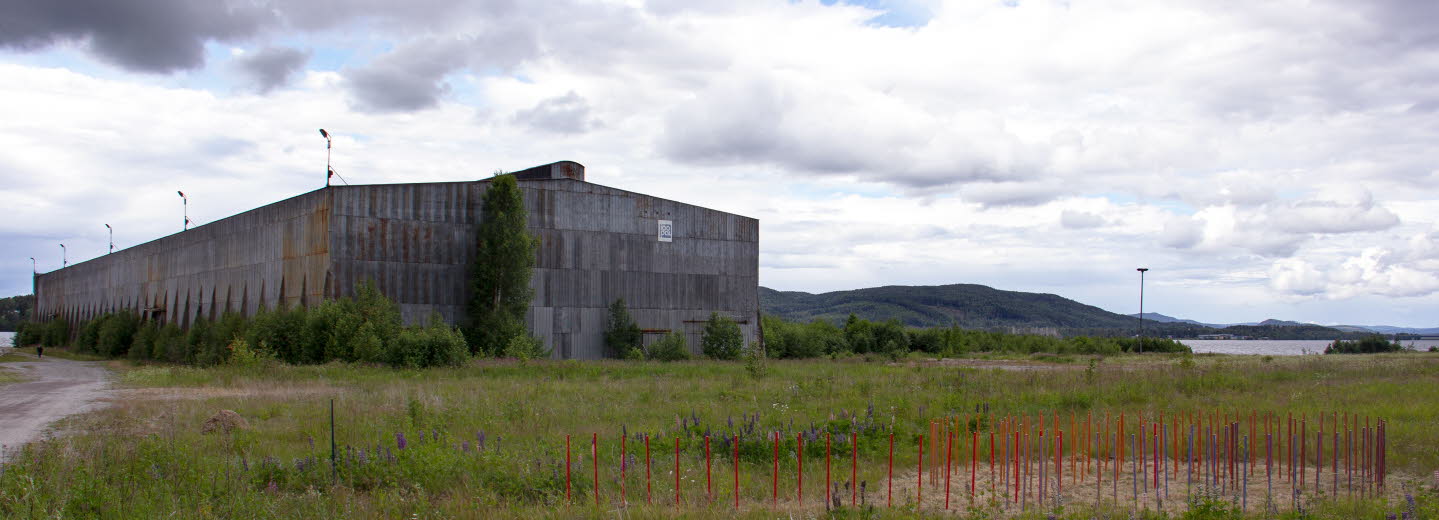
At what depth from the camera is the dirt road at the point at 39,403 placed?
16.8 meters

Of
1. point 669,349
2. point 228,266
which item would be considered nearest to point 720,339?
point 669,349

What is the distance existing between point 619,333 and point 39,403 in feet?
77.9

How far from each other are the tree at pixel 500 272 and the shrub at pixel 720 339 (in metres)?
Result: 9.30

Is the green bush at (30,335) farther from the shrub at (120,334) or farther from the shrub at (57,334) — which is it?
the shrub at (120,334)

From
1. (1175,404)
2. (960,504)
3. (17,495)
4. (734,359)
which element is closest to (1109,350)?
(734,359)

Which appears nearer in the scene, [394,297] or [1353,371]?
[1353,371]

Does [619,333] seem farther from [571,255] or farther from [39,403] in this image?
[39,403]

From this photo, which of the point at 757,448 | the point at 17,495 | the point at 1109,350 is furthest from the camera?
the point at 1109,350

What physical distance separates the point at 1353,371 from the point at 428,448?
27.8 metres

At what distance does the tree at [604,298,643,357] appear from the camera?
43500 mm

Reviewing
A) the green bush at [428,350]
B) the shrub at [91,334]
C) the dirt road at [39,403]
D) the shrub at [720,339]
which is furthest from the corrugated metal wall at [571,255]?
the shrub at [91,334]

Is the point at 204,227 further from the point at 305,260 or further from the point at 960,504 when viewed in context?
the point at 960,504

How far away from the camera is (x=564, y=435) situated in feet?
54.3

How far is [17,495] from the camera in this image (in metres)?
9.91
